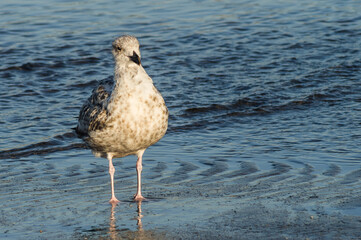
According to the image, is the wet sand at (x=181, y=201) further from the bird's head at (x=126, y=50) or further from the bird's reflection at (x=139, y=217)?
the bird's head at (x=126, y=50)

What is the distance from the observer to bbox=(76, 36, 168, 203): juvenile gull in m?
6.74

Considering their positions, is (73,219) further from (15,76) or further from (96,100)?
(15,76)

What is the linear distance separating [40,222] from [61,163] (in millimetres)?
2374

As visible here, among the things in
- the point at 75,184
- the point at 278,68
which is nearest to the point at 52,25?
the point at 278,68

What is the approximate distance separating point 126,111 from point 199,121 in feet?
13.1

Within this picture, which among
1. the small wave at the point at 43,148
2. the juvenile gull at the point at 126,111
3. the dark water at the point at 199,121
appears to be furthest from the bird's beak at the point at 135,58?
the small wave at the point at 43,148

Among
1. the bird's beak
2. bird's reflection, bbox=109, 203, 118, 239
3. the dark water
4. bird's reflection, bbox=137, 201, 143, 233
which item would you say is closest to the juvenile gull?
the bird's beak

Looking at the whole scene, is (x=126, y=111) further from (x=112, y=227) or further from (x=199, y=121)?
(x=199, y=121)

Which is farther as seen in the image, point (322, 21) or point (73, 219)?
point (322, 21)

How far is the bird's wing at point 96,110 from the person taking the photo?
23.0 feet

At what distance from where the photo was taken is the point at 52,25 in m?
16.8

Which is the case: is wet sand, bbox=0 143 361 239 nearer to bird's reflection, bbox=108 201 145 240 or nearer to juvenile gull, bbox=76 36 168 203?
bird's reflection, bbox=108 201 145 240

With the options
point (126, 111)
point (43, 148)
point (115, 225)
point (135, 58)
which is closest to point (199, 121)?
point (43, 148)

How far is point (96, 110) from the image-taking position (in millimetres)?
7152
